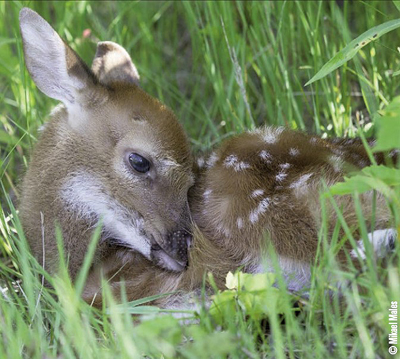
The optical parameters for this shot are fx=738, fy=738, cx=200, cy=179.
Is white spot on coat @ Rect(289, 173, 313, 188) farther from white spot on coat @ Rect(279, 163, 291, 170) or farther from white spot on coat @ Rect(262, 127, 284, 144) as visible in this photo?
white spot on coat @ Rect(262, 127, 284, 144)

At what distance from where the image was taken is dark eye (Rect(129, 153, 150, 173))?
10.5 ft

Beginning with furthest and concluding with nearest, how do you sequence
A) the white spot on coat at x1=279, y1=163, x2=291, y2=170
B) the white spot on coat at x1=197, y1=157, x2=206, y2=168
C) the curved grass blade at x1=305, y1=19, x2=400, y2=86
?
the white spot on coat at x1=197, y1=157, x2=206, y2=168 → the white spot on coat at x1=279, y1=163, x2=291, y2=170 → the curved grass blade at x1=305, y1=19, x2=400, y2=86

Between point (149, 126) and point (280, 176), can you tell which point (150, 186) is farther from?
point (280, 176)

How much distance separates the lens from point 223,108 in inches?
165

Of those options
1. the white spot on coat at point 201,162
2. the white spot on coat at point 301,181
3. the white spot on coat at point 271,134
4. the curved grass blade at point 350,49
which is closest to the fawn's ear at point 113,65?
the white spot on coat at point 201,162

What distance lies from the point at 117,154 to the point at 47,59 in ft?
1.83

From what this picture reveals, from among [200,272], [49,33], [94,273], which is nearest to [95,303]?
[94,273]

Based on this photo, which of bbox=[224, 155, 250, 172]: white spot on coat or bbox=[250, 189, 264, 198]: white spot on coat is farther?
bbox=[224, 155, 250, 172]: white spot on coat

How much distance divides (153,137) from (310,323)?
1230 millimetres

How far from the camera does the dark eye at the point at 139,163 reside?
3213 millimetres

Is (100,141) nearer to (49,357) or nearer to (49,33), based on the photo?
(49,33)

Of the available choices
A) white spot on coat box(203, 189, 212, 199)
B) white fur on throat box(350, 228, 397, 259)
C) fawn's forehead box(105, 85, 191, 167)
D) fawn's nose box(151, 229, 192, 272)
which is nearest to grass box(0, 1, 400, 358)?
white fur on throat box(350, 228, 397, 259)

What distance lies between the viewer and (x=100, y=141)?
130 inches

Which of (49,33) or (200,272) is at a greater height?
(49,33)
